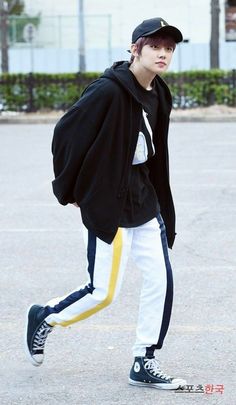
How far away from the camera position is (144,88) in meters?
4.88

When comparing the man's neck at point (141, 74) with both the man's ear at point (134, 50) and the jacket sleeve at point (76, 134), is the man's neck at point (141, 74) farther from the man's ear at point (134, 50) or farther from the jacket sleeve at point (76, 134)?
the jacket sleeve at point (76, 134)

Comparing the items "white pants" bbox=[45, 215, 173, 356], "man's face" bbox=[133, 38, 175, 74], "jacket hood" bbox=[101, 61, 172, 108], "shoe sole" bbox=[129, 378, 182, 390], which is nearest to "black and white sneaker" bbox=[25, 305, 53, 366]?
"white pants" bbox=[45, 215, 173, 356]

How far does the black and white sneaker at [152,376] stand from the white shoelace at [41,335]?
0.49 m

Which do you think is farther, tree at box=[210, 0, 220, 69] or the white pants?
tree at box=[210, 0, 220, 69]

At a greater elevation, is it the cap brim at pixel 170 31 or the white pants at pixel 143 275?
the cap brim at pixel 170 31

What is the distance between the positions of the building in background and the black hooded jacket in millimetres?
31658

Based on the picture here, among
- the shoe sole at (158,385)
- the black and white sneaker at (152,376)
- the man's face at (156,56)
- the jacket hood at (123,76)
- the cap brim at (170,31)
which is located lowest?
the shoe sole at (158,385)

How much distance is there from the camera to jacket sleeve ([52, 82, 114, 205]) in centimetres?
478

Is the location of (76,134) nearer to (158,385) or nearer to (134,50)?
(134,50)

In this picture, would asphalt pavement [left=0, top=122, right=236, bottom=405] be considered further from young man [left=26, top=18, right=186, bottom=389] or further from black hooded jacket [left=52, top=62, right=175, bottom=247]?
black hooded jacket [left=52, top=62, right=175, bottom=247]

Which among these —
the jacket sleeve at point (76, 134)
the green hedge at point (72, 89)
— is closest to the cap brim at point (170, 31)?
the jacket sleeve at point (76, 134)

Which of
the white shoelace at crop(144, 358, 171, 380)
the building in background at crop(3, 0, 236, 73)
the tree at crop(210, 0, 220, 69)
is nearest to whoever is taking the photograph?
the white shoelace at crop(144, 358, 171, 380)

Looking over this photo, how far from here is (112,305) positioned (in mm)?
6887

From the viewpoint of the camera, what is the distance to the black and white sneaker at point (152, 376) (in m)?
5.00
